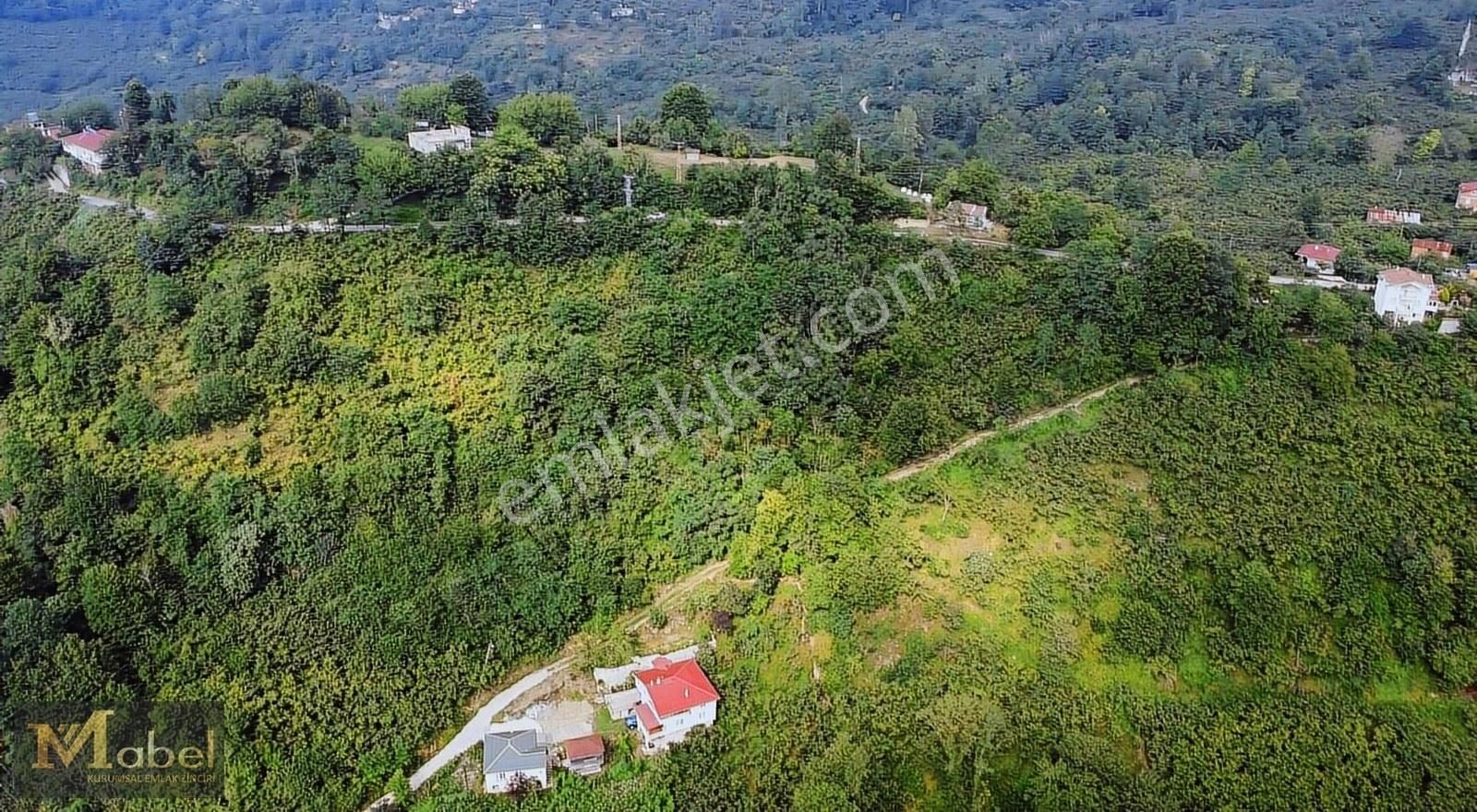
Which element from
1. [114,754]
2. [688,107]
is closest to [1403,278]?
[688,107]

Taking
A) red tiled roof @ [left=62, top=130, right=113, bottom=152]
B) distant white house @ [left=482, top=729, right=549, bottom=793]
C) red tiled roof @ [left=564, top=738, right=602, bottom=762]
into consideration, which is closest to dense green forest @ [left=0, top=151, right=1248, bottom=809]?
distant white house @ [left=482, top=729, right=549, bottom=793]

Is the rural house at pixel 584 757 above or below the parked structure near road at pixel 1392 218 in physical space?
below

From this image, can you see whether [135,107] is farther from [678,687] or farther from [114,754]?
[678,687]

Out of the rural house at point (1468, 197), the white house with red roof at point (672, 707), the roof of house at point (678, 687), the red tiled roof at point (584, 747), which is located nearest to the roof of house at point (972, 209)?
the roof of house at point (678, 687)

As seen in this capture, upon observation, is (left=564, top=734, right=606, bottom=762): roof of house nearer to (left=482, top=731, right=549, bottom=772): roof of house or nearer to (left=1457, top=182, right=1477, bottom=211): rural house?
(left=482, top=731, right=549, bottom=772): roof of house

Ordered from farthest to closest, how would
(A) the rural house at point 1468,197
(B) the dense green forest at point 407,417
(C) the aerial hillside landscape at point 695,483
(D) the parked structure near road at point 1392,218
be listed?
1. (A) the rural house at point 1468,197
2. (D) the parked structure near road at point 1392,218
3. (B) the dense green forest at point 407,417
4. (C) the aerial hillside landscape at point 695,483

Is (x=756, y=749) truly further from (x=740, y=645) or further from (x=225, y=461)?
(x=225, y=461)

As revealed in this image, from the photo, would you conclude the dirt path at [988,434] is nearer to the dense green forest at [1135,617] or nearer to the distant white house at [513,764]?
the dense green forest at [1135,617]
